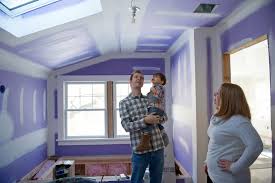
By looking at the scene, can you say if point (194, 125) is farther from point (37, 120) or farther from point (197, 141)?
point (37, 120)

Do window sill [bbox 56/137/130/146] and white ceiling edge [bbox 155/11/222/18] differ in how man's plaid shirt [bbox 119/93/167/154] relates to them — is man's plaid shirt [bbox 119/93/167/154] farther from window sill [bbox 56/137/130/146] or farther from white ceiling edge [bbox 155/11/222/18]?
window sill [bbox 56/137/130/146]

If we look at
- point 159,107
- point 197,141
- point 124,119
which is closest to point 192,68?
point 197,141

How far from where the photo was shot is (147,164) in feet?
7.13

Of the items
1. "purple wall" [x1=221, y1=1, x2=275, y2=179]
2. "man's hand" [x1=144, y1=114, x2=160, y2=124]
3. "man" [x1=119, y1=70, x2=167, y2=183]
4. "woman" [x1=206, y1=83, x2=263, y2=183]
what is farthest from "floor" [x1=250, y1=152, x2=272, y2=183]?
"man's hand" [x1=144, y1=114, x2=160, y2=124]

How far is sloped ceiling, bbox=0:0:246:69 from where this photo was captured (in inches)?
97.9

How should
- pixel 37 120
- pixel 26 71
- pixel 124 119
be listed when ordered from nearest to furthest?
pixel 124 119 → pixel 26 71 → pixel 37 120

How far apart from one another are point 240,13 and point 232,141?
158cm

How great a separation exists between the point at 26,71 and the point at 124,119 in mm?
2363

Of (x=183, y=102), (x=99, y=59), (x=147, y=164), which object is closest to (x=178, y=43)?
(x=183, y=102)

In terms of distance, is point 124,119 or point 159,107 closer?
point 124,119

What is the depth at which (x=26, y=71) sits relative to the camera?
3783 mm

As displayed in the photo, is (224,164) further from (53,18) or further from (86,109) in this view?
(86,109)

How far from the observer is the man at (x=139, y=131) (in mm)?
2092

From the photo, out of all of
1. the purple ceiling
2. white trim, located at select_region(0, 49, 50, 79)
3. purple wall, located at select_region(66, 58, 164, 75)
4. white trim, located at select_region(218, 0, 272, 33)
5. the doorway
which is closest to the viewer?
white trim, located at select_region(218, 0, 272, 33)
